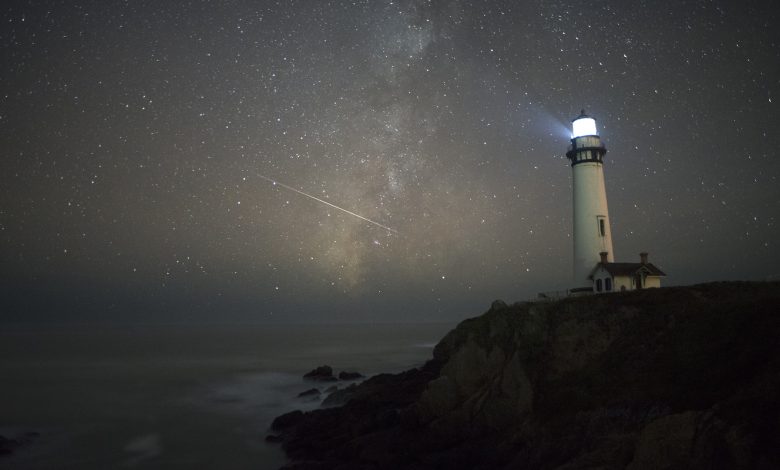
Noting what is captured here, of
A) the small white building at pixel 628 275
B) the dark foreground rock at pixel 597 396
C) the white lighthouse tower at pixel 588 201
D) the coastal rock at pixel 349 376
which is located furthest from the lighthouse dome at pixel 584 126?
the coastal rock at pixel 349 376

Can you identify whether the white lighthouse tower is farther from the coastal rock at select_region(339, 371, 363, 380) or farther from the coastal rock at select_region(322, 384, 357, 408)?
the coastal rock at select_region(339, 371, 363, 380)

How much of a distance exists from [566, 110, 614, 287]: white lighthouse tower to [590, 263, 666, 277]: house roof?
4.98ft

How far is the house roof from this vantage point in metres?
25.3

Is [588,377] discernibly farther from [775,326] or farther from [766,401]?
[766,401]

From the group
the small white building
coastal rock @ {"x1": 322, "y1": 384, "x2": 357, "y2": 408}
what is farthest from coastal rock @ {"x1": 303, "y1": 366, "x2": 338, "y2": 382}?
the small white building

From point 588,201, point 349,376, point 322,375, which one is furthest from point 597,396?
point 322,375

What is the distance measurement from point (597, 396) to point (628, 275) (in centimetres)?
1364

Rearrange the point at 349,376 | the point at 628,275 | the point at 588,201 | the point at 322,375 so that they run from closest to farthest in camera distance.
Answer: the point at 628,275, the point at 588,201, the point at 349,376, the point at 322,375

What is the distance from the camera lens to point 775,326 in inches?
469

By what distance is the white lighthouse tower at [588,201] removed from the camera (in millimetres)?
27797

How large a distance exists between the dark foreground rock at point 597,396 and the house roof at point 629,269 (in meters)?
7.78

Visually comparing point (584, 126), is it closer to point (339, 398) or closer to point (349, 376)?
point (339, 398)

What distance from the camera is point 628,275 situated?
25234mm

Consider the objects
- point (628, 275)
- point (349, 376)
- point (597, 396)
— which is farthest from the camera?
point (349, 376)
